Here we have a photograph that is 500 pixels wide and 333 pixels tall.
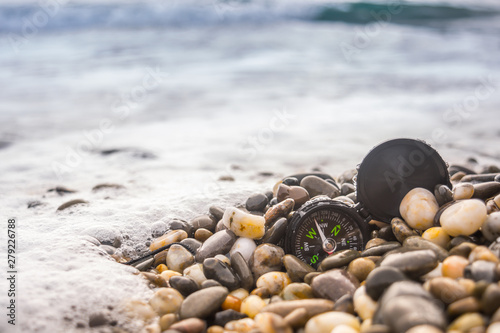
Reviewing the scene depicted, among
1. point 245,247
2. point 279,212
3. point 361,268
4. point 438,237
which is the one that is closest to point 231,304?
point 245,247

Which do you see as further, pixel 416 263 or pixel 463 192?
pixel 463 192

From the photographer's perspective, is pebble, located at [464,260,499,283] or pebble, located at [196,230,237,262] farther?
pebble, located at [196,230,237,262]

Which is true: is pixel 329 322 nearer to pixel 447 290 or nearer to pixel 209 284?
pixel 447 290

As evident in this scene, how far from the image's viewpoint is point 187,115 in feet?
29.3

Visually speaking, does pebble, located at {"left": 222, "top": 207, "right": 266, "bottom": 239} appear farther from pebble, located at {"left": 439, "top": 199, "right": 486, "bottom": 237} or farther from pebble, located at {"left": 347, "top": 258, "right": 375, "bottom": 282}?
pebble, located at {"left": 439, "top": 199, "right": 486, "bottom": 237}

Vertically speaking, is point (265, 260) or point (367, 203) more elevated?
point (367, 203)

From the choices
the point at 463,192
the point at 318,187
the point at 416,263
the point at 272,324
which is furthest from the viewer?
the point at 318,187

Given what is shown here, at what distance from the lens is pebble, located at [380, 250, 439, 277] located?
2.37 metres

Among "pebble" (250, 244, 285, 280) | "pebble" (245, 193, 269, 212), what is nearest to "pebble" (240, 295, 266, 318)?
"pebble" (250, 244, 285, 280)

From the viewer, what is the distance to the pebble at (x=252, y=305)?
2629 millimetres

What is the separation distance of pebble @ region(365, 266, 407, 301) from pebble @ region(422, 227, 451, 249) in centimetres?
65

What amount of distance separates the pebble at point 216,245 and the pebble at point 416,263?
1.29m

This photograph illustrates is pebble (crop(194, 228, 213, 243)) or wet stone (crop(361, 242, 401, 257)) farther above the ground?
wet stone (crop(361, 242, 401, 257))

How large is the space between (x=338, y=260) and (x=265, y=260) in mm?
516
